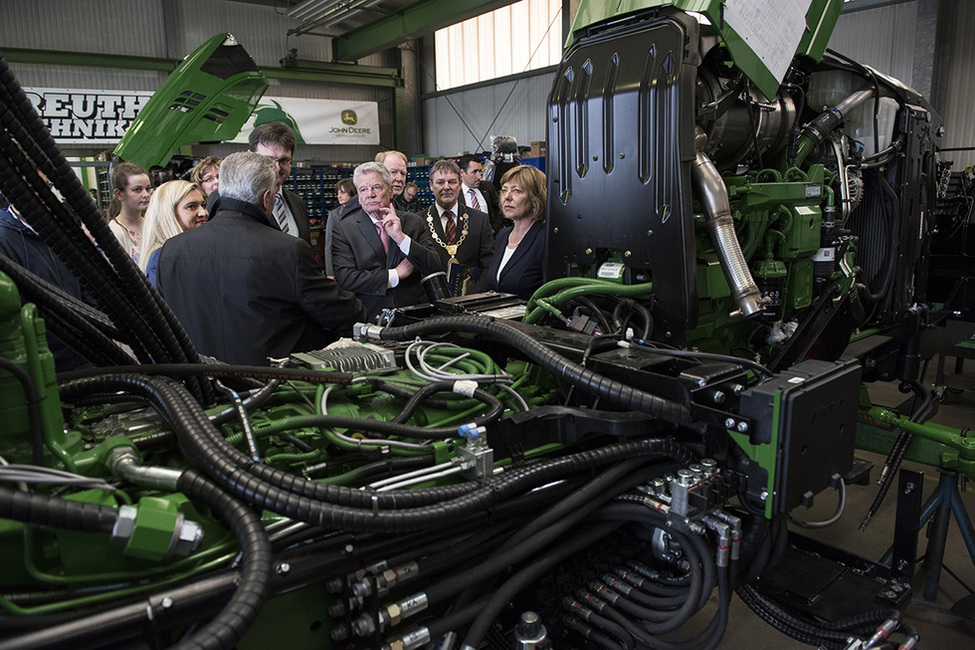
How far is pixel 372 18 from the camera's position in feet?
45.8

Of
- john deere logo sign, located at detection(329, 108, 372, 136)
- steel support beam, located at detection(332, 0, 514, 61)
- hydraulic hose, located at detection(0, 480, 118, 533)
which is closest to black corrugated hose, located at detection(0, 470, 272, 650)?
hydraulic hose, located at detection(0, 480, 118, 533)

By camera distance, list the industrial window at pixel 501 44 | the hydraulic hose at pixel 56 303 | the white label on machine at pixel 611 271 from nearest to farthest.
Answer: the hydraulic hose at pixel 56 303, the white label on machine at pixel 611 271, the industrial window at pixel 501 44

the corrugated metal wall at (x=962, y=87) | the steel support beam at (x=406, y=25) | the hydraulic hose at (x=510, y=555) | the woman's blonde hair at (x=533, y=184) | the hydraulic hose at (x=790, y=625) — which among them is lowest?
the hydraulic hose at (x=790, y=625)

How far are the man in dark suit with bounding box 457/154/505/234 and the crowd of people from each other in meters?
0.02

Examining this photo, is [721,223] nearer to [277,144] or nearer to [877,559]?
[877,559]

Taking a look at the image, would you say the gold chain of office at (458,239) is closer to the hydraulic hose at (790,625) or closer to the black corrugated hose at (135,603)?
the hydraulic hose at (790,625)

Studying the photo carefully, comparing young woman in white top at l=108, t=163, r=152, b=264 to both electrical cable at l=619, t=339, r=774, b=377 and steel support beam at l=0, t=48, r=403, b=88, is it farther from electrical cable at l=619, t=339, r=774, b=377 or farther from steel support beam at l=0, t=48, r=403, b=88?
steel support beam at l=0, t=48, r=403, b=88

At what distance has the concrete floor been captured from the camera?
2.46 m

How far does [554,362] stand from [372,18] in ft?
46.8

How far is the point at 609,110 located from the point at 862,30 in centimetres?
786

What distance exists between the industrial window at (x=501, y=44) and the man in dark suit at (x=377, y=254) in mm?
9071

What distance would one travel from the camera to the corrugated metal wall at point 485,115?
12.1 metres

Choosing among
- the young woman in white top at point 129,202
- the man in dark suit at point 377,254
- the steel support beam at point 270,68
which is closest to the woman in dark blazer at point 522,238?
the man in dark suit at point 377,254

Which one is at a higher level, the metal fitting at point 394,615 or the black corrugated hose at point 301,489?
the black corrugated hose at point 301,489
